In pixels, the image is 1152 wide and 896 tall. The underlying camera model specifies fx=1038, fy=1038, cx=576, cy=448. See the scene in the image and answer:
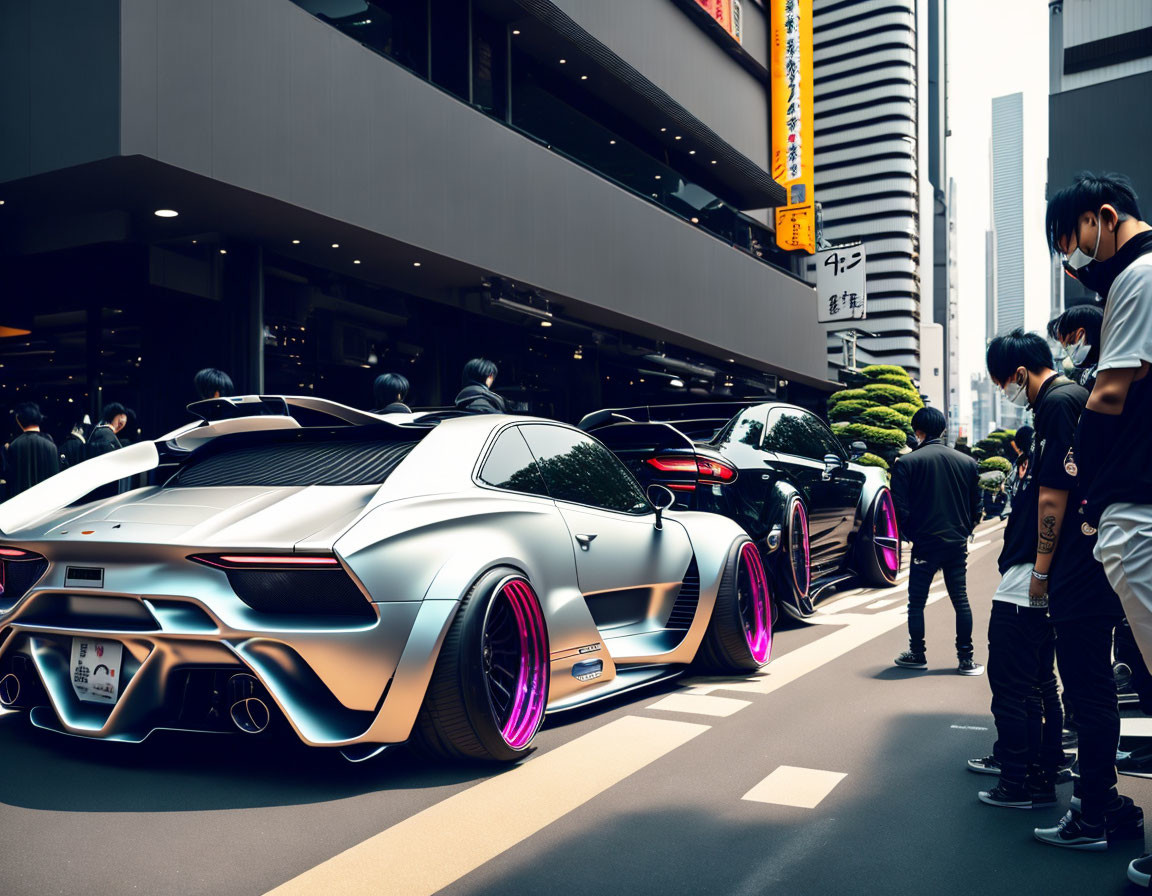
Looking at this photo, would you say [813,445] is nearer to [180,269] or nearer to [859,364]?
[180,269]

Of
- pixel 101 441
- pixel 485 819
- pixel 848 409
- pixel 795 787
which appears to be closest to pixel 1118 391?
pixel 795 787

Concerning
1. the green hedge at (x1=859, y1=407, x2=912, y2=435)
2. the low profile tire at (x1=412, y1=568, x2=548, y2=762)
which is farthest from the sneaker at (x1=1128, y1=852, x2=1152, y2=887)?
the green hedge at (x1=859, y1=407, x2=912, y2=435)

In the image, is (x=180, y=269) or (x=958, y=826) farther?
(x=180, y=269)

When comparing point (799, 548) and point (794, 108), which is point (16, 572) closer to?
point (799, 548)

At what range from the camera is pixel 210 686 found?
344 centimetres

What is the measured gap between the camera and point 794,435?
8367 millimetres

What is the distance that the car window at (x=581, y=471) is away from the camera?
4.66m

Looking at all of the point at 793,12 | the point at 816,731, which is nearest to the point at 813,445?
the point at 816,731

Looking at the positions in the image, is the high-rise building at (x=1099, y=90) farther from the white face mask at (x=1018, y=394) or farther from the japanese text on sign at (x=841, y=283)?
the white face mask at (x=1018, y=394)

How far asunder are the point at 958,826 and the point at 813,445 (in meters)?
5.49

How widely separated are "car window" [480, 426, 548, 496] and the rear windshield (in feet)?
1.10

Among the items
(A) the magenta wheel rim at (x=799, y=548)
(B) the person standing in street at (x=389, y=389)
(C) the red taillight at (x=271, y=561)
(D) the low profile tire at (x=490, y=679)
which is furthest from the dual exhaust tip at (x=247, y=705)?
(A) the magenta wheel rim at (x=799, y=548)

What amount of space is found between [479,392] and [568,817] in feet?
Result: 13.5

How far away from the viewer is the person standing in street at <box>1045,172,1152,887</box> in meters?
2.67
